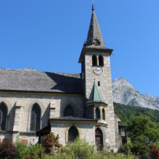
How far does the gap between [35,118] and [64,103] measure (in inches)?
185

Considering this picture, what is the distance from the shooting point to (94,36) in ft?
113

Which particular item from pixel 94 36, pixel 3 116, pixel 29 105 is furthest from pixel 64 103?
pixel 94 36

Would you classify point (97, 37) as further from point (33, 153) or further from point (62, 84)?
point (33, 153)

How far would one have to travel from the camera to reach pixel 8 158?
58.7ft

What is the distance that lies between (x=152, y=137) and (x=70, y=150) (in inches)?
1679

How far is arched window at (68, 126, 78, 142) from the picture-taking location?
75.5ft

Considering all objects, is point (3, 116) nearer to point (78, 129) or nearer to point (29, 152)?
point (78, 129)

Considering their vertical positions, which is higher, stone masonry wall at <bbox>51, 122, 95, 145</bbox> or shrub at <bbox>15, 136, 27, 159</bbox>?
stone masonry wall at <bbox>51, 122, 95, 145</bbox>

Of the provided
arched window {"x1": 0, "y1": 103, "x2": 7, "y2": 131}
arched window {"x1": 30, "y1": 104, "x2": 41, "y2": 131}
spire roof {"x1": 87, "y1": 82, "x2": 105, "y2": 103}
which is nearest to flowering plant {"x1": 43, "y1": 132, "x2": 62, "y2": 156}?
spire roof {"x1": 87, "y1": 82, "x2": 105, "y2": 103}

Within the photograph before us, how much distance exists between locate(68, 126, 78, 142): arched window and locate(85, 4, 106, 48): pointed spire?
15328mm

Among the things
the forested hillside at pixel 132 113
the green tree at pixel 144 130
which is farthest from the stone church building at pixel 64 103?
the forested hillside at pixel 132 113

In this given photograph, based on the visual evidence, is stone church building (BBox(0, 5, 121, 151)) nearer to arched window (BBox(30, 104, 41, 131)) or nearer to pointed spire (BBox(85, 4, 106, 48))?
→ arched window (BBox(30, 104, 41, 131))

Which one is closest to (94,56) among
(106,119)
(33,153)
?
(106,119)

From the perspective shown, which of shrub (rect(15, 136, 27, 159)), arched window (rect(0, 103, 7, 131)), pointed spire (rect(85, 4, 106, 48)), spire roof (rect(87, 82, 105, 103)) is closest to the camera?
shrub (rect(15, 136, 27, 159))
